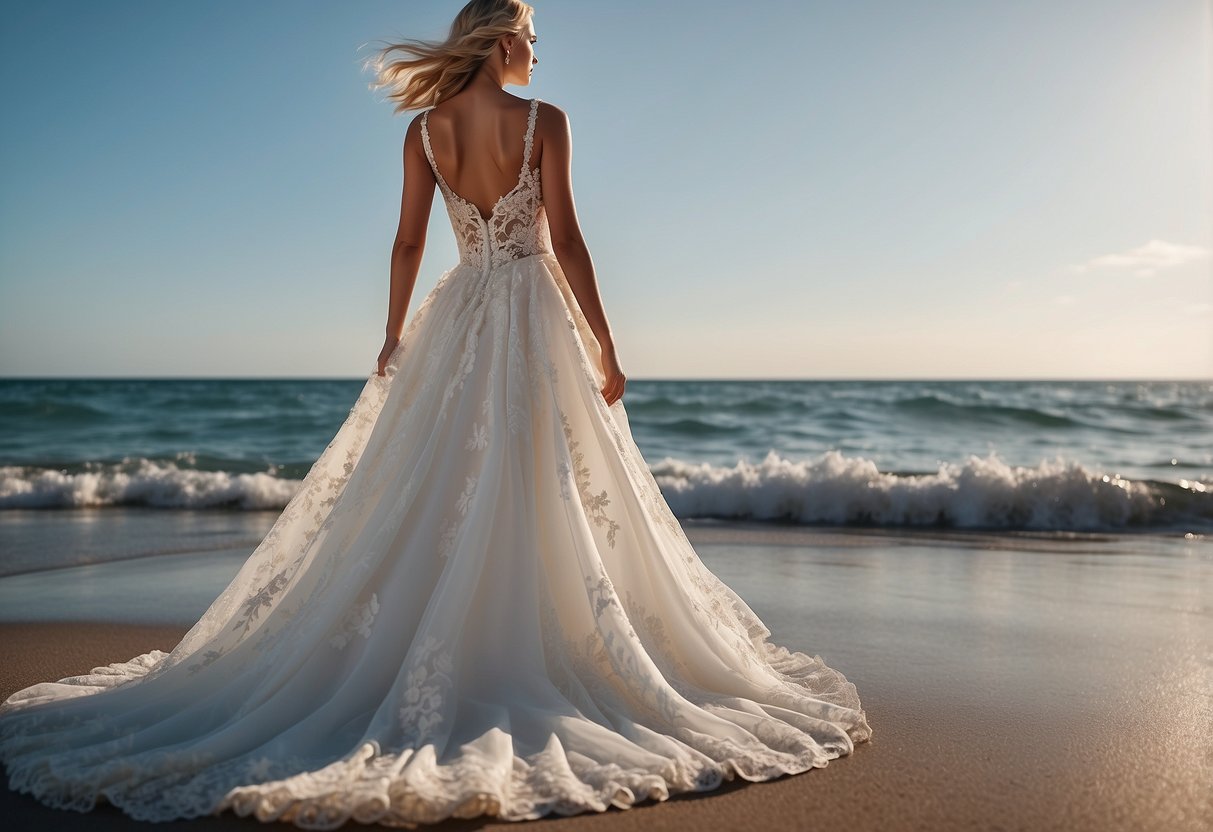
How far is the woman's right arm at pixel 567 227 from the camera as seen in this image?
3.29m

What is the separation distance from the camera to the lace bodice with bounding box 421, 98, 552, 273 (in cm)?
336

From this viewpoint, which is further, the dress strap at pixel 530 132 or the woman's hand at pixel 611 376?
the woman's hand at pixel 611 376

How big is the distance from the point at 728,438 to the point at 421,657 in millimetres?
16866

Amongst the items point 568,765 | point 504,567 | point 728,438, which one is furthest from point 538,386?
point 728,438

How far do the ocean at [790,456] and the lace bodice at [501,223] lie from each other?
22.2ft

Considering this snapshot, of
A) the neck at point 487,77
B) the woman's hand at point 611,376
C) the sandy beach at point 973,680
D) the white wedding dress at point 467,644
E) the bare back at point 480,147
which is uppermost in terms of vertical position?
the neck at point 487,77

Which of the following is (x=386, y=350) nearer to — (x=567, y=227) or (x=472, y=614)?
(x=567, y=227)

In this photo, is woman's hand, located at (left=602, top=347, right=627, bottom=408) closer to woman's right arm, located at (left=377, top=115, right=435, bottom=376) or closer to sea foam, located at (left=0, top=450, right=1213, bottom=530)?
woman's right arm, located at (left=377, top=115, right=435, bottom=376)

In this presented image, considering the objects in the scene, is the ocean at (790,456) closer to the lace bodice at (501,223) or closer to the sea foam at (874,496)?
the sea foam at (874,496)

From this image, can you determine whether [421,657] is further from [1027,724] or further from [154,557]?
[154,557]

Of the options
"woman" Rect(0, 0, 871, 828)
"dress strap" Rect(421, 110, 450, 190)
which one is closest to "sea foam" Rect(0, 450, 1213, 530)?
"woman" Rect(0, 0, 871, 828)

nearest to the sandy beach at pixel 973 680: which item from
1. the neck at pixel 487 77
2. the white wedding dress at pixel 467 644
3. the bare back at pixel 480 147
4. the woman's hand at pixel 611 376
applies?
the white wedding dress at pixel 467 644

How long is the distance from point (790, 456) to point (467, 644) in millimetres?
14551

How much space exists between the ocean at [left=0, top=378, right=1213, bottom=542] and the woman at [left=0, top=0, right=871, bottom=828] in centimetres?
652
